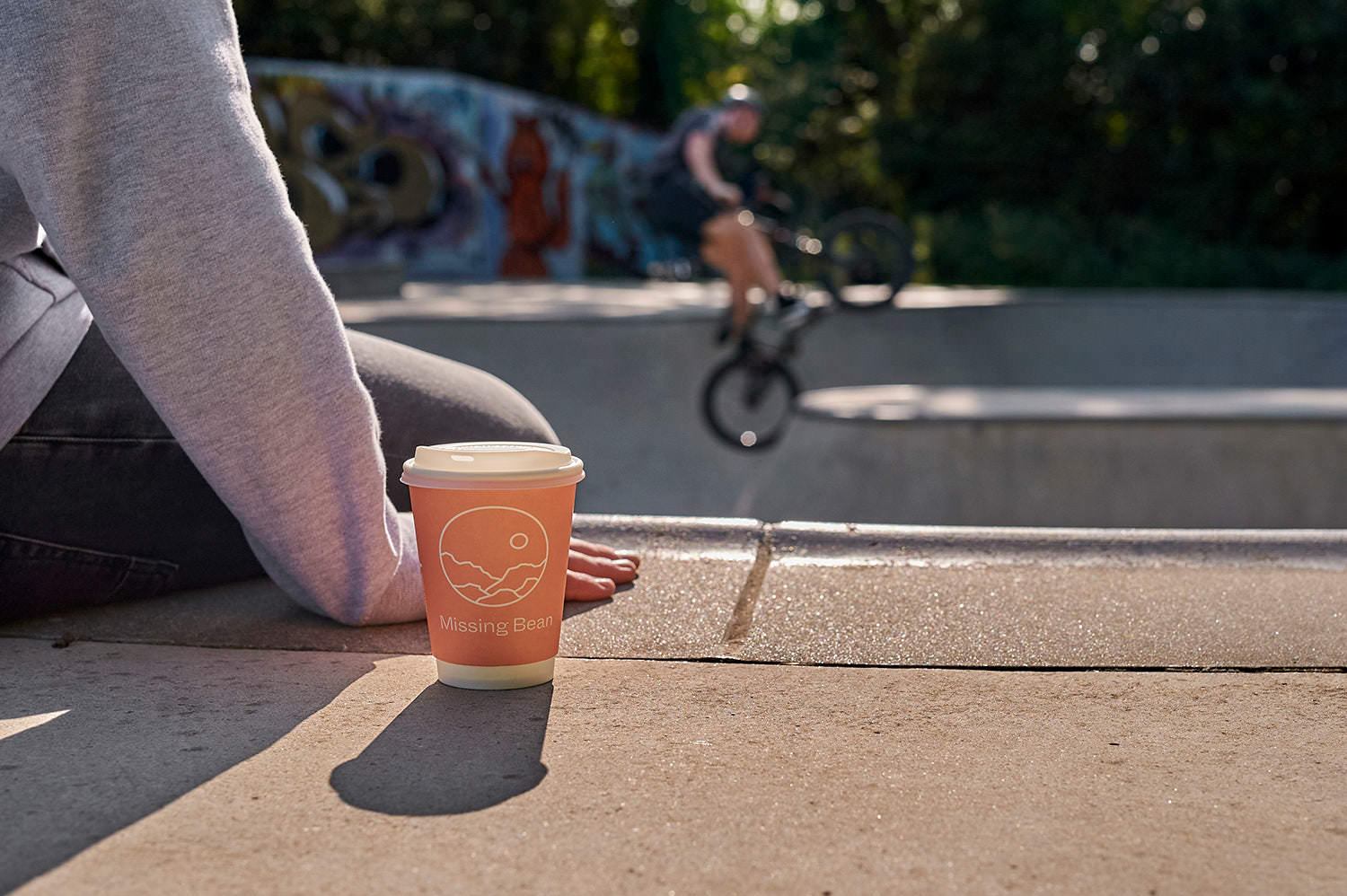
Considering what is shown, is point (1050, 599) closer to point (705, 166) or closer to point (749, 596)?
point (749, 596)

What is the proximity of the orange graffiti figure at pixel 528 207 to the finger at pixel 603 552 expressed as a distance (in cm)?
2143

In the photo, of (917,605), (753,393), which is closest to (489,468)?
(917,605)

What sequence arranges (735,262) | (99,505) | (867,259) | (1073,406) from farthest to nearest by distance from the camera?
1. (867,259)
2. (735,262)
3. (1073,406)
4. (99,505)

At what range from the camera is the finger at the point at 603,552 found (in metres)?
2.71

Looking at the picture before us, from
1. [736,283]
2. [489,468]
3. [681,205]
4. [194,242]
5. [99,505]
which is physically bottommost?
[736,283]

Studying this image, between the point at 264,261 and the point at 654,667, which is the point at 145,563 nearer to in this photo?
the point at 264,261

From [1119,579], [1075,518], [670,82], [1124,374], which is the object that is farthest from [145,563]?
[670,82]

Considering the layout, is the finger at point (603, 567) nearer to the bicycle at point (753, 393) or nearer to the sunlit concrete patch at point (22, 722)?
the sunlit concrete patch at point (22, 722)

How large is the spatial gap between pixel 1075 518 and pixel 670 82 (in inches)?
1234

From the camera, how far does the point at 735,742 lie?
6.12 feet

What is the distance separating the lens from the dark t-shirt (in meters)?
9.63

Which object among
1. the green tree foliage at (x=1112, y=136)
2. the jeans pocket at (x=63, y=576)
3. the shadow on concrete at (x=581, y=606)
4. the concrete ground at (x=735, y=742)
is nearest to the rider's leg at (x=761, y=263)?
the concrete ground at (x=735, y=742)

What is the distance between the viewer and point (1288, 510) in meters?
6.54

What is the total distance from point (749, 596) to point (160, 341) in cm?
124
